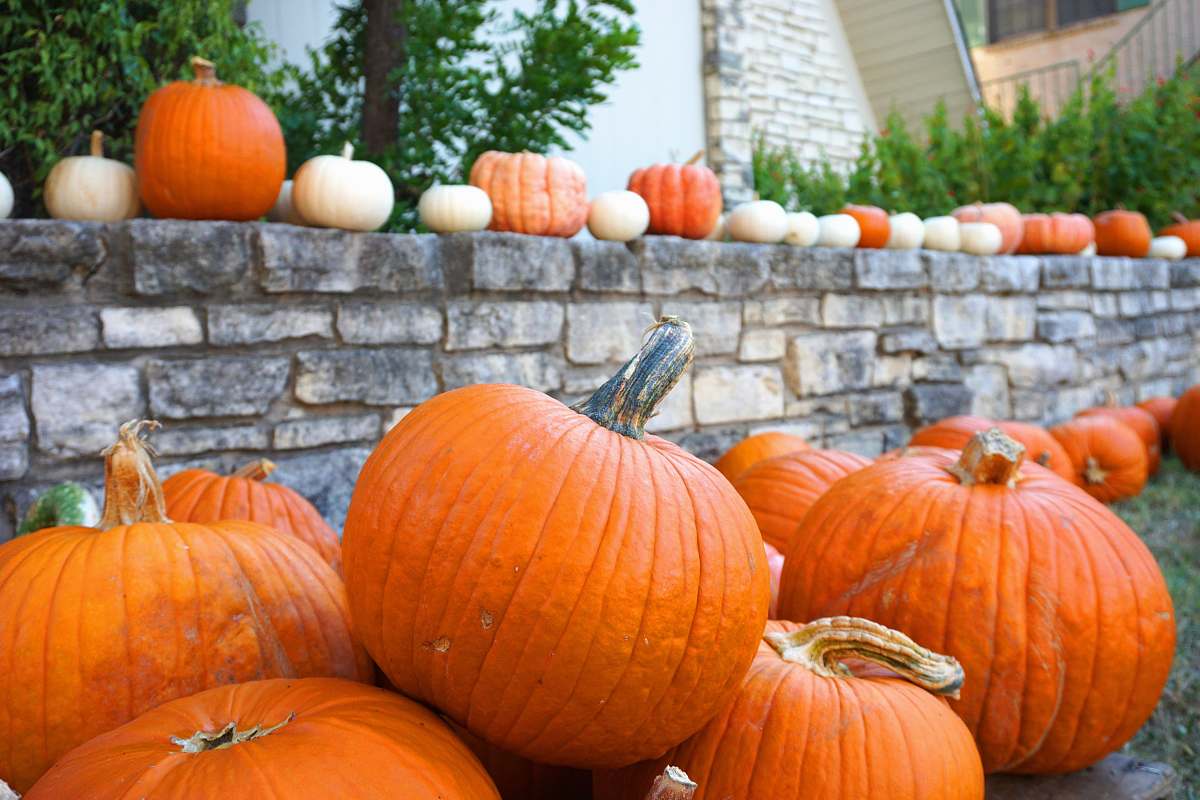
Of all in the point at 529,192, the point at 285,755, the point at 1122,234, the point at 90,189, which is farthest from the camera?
the point at 1122,234

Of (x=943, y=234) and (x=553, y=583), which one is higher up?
(x=943, y=234)

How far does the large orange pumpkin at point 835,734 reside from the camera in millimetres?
1210

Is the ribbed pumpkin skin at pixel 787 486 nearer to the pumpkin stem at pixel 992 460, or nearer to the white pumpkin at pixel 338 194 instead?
the pumpkin stem at pixel 992 460

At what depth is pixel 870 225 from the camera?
4.25 meters

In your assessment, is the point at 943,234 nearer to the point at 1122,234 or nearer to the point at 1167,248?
the point at 1122,234

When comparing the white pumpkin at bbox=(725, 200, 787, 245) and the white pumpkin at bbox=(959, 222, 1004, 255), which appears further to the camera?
the white pumpkin at bbox=(959, 222, 1004, 255)

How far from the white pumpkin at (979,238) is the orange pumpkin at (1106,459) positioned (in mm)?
1045

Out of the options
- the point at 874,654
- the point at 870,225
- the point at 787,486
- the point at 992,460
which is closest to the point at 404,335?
the point at 787,486

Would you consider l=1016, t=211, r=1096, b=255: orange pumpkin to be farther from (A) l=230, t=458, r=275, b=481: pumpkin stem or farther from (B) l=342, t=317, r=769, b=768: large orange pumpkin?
(B) l=342, t=317, r=769, b=768: large orange pumpkin

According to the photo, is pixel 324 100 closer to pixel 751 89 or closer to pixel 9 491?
pixel 9 491

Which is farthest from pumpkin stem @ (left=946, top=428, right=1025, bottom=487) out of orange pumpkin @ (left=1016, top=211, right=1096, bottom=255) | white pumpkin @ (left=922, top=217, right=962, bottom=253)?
orange pumpkin @ (left=1016, top=211, right=1096, bottom=255)

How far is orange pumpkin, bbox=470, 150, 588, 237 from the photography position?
3.13 meters

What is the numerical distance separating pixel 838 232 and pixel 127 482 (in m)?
3.37

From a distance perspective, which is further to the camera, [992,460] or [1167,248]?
[1167,248]
